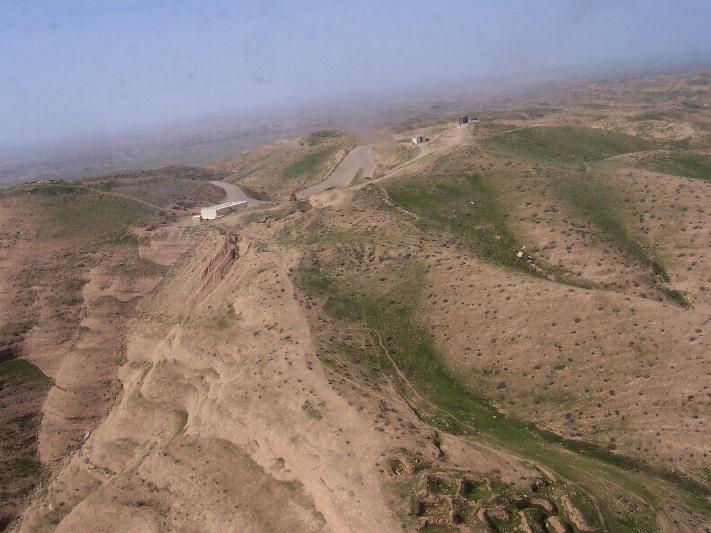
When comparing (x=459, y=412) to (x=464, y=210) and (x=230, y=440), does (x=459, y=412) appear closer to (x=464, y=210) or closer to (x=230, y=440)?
(x=230, y=440)

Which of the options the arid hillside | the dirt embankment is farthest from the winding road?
the dirt embankment

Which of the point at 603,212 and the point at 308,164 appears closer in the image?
the point at 603,212

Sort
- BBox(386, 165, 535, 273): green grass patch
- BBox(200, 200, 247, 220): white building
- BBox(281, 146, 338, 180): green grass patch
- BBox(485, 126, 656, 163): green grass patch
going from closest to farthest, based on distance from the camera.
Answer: BBox(386, 165, 535, 273): green grass patch, BBox(200, 200, 247, 220): white building, BBox(485, 126, 656, 163): green grass patch, BBox(281, 146, 338, 180): green grass patch

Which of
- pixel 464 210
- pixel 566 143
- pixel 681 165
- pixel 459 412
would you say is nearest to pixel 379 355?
pixel 459 412

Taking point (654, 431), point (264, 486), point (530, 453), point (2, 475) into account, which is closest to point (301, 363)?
point (264, 486)

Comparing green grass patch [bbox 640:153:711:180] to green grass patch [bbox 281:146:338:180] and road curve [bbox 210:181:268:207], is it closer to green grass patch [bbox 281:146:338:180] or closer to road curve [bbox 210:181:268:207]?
road curve [bbox 210:181:268:207]
